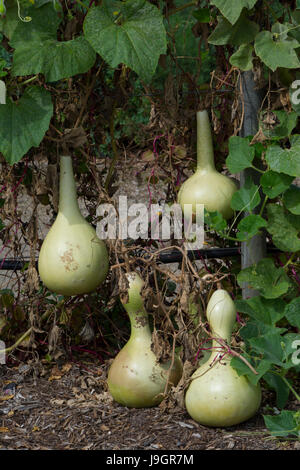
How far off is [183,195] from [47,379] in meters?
0.68

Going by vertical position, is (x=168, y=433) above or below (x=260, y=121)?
below

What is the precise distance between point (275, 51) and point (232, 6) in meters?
0.15

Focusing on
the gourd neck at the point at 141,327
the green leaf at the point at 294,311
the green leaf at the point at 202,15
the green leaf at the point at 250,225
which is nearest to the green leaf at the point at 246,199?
the green leaf at the point at 250,225

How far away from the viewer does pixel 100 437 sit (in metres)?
1.55

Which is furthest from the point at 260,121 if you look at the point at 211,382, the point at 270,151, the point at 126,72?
the point at 211,382

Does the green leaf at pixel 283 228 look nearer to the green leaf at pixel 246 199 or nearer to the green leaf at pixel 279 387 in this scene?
the green leaf at pixel 246 199

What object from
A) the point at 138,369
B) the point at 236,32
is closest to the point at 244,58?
the point at 236,32

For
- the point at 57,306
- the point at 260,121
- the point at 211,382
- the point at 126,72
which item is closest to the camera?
the point at 211,382

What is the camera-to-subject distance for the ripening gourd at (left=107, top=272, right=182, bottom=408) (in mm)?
1629

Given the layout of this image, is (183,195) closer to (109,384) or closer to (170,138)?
(170,138)

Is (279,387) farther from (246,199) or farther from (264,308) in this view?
(246,199)

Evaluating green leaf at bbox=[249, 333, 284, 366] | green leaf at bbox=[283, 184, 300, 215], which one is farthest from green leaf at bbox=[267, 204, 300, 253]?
green leaf at bbox=[249, 333, 284, 366]

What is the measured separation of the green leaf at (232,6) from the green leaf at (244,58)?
0.10 meters

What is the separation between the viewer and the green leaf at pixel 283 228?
64.8 inches
